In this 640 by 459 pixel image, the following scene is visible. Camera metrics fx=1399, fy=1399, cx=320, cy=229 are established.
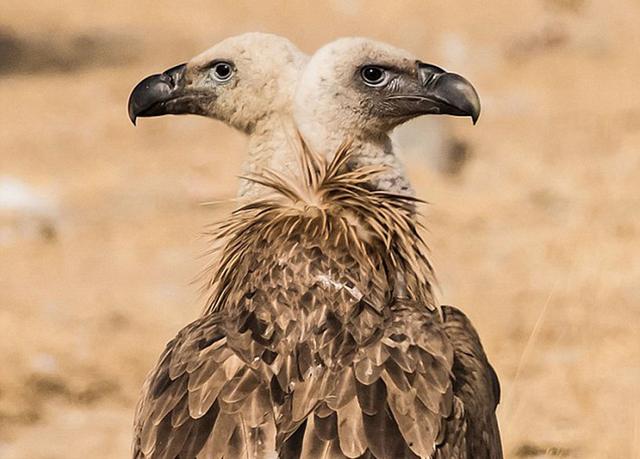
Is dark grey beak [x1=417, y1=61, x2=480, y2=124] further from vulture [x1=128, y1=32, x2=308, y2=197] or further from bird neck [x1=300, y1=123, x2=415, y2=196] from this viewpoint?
vulture [x1=128, y1=32, x2=308, y2=197]

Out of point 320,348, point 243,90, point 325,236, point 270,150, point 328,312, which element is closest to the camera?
point 320,348

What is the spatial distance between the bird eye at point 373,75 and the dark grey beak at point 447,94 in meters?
0.13

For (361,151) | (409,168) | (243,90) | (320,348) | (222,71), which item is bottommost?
(320,348)

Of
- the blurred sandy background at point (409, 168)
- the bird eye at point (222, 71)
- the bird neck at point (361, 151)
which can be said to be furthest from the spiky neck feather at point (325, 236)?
the blurred sandy background at point (409, 168)

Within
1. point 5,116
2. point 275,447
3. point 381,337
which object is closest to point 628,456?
point 381,337

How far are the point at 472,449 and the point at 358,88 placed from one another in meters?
1.46

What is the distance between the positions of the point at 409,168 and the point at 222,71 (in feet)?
22.1

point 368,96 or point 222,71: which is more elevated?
point 222,71

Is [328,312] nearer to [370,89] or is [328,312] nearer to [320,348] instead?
[320,348]

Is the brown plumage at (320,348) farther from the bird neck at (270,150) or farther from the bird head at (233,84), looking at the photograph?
the bird head at (233,84)

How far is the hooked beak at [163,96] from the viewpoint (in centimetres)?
492

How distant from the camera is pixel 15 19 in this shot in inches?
637

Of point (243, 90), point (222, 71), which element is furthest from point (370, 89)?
point (222, 71)

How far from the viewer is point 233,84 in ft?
16.1
